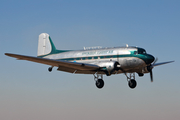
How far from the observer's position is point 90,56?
30.8 m

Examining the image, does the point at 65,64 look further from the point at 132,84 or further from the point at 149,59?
the point at 149,59

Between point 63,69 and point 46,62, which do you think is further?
point 63,69

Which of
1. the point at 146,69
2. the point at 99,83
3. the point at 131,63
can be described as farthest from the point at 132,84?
the point at 99,83

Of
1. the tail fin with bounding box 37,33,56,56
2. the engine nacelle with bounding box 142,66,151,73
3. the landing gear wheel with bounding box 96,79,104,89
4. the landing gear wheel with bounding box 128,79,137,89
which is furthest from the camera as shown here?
the tail fin with bounding box 37,33,56,56

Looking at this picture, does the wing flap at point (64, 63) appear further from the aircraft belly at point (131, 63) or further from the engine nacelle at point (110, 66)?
the aircraft belly at point (131, 63)

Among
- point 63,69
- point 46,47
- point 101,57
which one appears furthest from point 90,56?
point 46,47

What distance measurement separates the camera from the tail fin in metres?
36.5

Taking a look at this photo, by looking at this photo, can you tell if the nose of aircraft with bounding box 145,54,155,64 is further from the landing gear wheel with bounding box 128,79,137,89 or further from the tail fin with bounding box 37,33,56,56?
the tail fin with bounding box 37,33,56,56

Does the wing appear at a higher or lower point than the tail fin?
lower

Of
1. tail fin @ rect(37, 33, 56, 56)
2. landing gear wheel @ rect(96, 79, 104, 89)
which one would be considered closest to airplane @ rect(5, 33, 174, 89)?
landing gear wheel @ rect(96, 79, 104, 89)

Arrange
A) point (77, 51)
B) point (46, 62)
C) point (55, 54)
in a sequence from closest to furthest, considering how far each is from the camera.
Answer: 1. point (46, 62)
2. point (77, 51)
3. point (55, 54)

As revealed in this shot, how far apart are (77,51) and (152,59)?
8733 mm

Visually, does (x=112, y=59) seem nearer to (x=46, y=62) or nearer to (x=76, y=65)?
(x=76, y=65)

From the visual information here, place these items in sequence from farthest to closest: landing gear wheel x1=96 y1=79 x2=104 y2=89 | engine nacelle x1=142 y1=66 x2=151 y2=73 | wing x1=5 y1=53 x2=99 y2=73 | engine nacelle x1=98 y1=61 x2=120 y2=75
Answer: engine nacelle x1=142 y1=66 x2=151 y2=73 → landing gear wheel x1=96 y1=79 x2=104 y2=89 → engine nacelle x1=98 y1=61 x2=120 y2=75 → wing x1=5 y1=53 x2=99 y2=73
